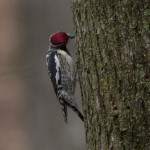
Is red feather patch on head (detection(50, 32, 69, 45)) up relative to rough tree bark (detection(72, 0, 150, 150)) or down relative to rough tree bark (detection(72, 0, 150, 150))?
down

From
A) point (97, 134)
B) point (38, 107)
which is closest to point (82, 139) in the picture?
point (38, 107)

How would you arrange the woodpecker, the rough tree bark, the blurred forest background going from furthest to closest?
the blurred forest background → the woodpecker → the rough tree bark

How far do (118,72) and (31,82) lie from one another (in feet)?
20.5

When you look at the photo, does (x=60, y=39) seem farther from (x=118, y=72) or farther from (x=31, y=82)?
(x=31, y=82)

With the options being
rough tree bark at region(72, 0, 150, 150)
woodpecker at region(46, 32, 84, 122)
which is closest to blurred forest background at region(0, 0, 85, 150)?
woodpecker at region(46, 32, 84, 122)

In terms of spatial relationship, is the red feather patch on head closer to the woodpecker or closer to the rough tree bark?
the woodpecker

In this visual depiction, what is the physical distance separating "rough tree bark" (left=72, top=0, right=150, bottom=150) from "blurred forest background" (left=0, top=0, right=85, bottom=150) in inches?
200

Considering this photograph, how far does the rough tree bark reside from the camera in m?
4.23

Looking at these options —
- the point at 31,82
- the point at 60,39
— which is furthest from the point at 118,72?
the point at 31,82

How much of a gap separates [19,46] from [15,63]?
0.29 meters

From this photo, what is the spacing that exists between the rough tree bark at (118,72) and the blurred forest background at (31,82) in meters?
5.08

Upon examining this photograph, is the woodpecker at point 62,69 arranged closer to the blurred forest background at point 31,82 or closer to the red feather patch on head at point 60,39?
the red feather patch on head at point 60,39

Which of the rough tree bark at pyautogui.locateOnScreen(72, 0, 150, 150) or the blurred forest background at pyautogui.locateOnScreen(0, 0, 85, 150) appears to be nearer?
the rough tree bark at pyautogui.locateOnScreen(72, 0, 150, 150)

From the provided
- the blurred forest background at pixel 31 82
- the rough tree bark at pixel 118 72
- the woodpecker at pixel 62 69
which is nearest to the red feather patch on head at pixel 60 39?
the woodpecker at pixel 62 69
